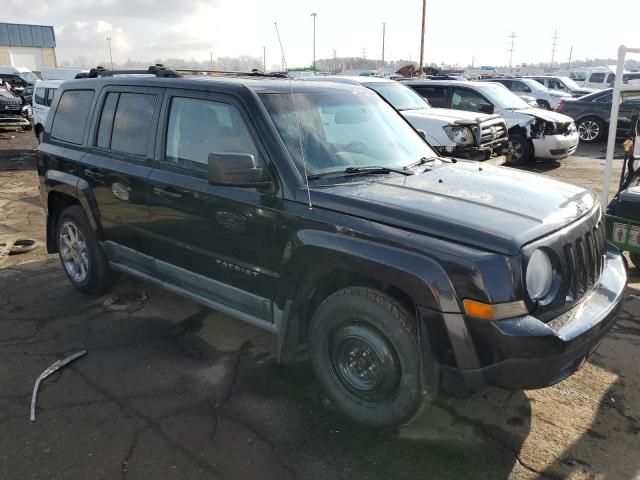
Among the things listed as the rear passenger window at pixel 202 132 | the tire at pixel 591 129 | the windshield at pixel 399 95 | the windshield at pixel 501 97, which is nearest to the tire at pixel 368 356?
the rear passenger window at pixel 202 132

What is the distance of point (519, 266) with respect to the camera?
98.0 inches

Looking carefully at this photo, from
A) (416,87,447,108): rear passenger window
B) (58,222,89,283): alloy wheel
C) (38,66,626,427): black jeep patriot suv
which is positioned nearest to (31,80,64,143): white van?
(416,87,447,108): rear passenger window

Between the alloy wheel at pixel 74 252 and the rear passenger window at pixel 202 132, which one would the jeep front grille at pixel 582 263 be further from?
the alloy wheel at pixel 74 252

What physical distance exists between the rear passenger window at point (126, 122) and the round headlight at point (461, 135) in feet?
19.3

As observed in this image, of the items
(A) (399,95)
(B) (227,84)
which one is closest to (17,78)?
(A) (399,95)

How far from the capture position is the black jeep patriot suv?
2.55 m

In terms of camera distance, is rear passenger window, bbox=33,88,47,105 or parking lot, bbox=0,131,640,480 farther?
rear passenger window, bbox=33,88,47,105

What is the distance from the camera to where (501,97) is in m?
11.8

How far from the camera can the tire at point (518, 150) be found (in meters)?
11.5

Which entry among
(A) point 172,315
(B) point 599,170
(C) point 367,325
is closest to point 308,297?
(C) point 367,325

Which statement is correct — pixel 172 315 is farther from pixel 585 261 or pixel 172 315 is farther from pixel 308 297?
pixel 585 261

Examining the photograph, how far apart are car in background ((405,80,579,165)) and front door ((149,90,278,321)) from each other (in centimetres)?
878

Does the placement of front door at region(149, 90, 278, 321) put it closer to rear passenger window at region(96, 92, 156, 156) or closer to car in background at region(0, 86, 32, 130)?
rear passenger window at region(96, 92, 156, 156)

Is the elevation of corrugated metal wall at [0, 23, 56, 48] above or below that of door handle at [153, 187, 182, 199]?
above
